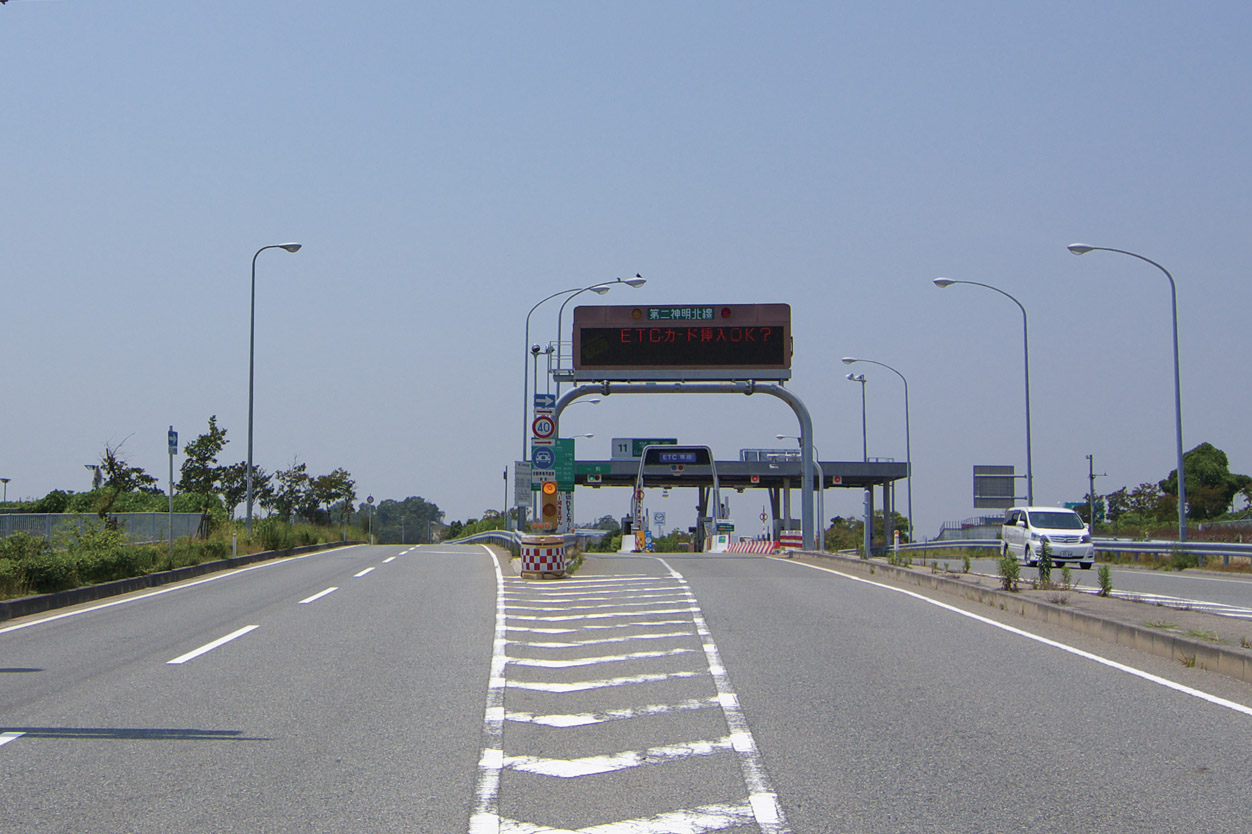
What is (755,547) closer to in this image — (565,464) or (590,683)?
(565,464)

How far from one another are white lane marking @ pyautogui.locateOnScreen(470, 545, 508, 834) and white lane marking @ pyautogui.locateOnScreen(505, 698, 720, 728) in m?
0.19

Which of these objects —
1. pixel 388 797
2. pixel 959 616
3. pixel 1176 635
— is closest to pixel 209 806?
pixel 388 797

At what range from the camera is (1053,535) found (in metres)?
30.3

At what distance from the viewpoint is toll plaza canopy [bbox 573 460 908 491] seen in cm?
8000

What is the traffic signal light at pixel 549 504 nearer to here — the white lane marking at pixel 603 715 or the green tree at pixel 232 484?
the white lane marking at pixel 603 715

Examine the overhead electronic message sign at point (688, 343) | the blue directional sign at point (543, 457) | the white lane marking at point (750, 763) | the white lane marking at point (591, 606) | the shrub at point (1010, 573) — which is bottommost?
the white lane marking at point (591, 606)

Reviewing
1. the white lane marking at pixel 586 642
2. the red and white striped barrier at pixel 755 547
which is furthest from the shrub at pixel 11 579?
the red and white striped barrier at pixel 755 547

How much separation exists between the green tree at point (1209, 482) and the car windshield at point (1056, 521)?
5127 centimetres

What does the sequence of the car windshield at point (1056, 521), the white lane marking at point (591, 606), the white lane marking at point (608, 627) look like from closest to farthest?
the white lane marking at point (608, 627) → the white lane marking at point (591, 606) → the car windshield at point (1056, 521)

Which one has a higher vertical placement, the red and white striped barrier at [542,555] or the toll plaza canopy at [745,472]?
the toll plaza canopy at [745,472]

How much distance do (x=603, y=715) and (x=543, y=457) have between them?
54.2 ft

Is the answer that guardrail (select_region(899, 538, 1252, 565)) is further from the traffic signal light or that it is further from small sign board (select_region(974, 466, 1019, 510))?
the traffic signal light

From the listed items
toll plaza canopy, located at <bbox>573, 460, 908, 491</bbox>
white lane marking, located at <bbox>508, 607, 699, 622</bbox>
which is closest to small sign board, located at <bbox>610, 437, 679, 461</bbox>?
toll plaza canopy, located at <bbox>573, 460, 908, 491</bbox>

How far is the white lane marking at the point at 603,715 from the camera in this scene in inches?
310
